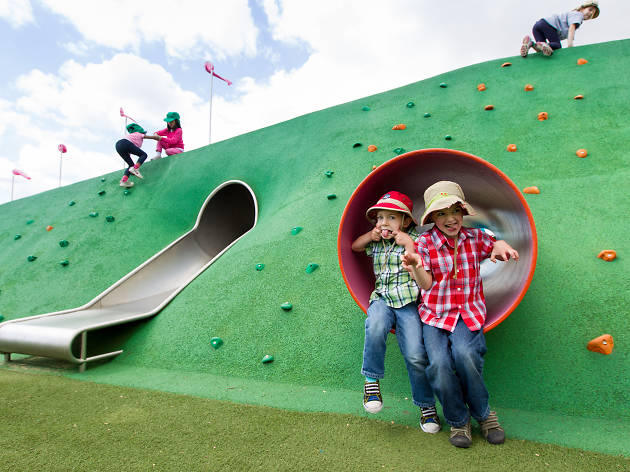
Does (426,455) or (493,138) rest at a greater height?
(493,138)

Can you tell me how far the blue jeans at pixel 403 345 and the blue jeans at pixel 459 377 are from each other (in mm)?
65

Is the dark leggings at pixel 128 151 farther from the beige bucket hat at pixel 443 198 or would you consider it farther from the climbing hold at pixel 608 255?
the climbing hold at pixel 608 255

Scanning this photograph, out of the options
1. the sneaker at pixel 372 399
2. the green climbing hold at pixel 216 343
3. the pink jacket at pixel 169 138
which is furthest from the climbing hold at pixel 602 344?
the pink jacket at pixel 169 138

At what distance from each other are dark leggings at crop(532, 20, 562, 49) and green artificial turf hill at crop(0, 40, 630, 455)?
1.09 ft

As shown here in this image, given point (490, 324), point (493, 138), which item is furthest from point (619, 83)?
point (490, 324)

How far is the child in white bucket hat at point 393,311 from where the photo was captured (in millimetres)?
2078

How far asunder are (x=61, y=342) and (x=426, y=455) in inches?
121

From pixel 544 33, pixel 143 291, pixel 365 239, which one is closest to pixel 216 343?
pixel 365 239

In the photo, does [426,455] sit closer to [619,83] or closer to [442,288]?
[442,288]

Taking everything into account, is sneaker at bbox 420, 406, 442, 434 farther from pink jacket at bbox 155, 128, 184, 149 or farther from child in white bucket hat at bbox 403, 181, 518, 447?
pink jacket at bbox 155, 128, 184, 149

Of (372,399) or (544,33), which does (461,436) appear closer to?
(372,399)

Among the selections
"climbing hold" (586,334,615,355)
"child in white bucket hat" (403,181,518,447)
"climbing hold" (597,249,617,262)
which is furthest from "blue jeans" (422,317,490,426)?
"climbing hold" (597,249,617,262)

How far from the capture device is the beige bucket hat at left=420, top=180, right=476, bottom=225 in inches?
83.3

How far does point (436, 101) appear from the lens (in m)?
5.35
